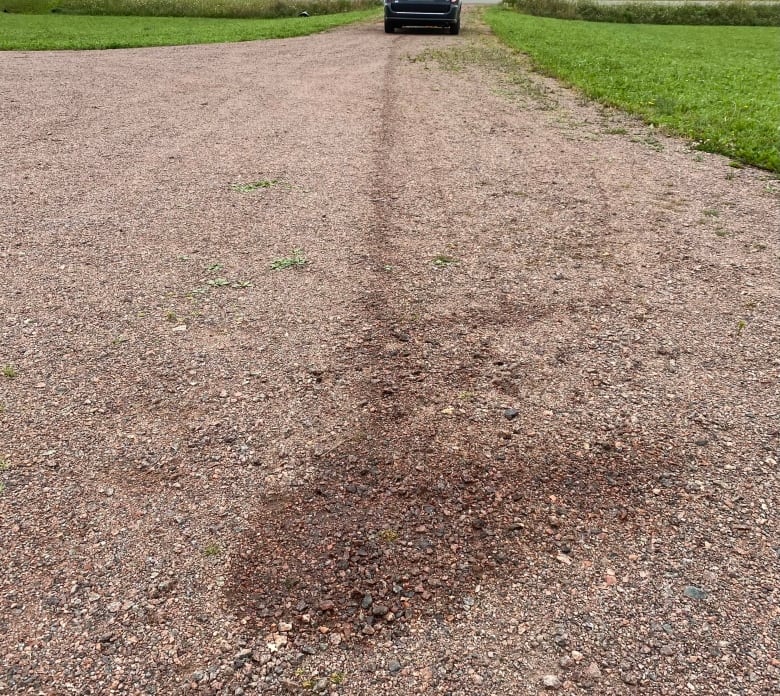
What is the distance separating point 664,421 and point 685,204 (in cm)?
381

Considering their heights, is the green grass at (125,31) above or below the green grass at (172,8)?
below

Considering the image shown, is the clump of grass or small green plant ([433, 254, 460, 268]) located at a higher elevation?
small green plant ([433, 254, 460, 268])

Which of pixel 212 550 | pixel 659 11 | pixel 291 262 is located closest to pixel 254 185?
pixel 291 262

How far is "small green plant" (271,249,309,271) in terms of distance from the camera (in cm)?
498

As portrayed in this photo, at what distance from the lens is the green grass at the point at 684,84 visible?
870 cm

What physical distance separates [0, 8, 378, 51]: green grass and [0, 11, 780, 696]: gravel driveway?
46.2 feet

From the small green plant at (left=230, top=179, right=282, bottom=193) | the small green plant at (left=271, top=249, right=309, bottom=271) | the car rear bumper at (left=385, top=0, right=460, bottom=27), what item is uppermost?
the car rear bumper at (left=385, top=0, right=460, bottom=27)

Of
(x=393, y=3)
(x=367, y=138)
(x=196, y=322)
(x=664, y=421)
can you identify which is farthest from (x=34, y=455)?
(x=393, y=3)

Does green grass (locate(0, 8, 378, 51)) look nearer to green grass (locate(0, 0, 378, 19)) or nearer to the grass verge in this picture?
green grass (locate(0, 0, 378, 19))

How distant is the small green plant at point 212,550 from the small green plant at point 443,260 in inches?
116

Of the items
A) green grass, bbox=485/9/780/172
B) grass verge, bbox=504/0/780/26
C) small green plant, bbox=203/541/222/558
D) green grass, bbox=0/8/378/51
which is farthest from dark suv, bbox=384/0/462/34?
small green plant, bbox=203/541/222/558

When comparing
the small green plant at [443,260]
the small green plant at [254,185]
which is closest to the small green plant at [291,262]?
the small green plant at [443,260]

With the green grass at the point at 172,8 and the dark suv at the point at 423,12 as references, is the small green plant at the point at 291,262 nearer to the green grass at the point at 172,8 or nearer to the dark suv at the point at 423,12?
the dark suv at the point at 423,12

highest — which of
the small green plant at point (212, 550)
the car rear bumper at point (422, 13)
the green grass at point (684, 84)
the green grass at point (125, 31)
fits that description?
the car rear bumper at point (422, 13)
